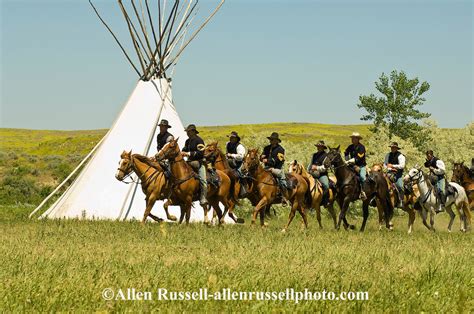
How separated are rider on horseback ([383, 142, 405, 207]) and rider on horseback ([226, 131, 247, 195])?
4608 millimetres

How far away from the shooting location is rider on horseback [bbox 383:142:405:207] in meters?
24.8

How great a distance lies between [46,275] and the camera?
10.2 metres

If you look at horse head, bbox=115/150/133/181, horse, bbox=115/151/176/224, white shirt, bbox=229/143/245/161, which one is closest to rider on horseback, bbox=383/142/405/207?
white shirt, bbox=229/143/245/161

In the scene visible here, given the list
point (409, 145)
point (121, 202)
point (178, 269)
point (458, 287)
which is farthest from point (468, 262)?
point (409, 145)

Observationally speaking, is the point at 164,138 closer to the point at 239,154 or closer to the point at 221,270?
the point at 239,154

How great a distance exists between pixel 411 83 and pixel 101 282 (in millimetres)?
56281

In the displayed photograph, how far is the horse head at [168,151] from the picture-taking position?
21.0 meters

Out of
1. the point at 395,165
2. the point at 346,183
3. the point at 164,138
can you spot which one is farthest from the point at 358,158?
the point at 164,138

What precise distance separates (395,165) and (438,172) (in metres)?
1.82

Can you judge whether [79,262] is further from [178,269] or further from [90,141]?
[90,141]

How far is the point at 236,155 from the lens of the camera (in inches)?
894

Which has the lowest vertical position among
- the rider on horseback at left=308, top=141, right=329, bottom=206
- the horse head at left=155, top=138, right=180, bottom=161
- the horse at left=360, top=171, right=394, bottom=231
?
the horse at left=360, top=171, right=394, bottom=231

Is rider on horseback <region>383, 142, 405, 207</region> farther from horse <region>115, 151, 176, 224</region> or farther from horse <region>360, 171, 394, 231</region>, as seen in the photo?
horse <region>115, 151, 176, 224</region>

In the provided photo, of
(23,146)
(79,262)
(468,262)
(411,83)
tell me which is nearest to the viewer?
(79,262)
